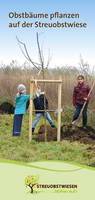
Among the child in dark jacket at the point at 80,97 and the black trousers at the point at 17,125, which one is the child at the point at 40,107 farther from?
the child in dark jacket at the point at 80,97

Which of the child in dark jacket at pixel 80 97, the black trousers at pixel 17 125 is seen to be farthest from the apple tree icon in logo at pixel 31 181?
the black trousers at pixel 17 125

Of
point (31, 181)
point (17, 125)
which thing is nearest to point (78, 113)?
point (17, 125)

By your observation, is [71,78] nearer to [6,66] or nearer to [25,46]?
[6,66]

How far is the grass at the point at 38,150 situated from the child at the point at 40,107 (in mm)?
171

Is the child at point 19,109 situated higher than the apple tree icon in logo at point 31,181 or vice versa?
the child at point 19,109

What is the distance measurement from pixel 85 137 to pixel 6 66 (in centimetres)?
175

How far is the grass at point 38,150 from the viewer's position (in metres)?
4.52

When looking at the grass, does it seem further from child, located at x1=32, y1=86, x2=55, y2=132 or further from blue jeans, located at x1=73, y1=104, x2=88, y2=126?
blue jeans, located at x1=73, y1=104, x2=88, y2=126

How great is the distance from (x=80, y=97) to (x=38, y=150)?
3.63 ft

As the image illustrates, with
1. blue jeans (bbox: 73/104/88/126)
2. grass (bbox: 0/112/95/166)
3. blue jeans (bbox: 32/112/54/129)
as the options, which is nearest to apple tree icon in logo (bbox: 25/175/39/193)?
grass (bbox: 0/112/95/166)

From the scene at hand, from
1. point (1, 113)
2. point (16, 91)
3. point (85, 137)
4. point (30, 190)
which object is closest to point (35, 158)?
point (30, 190)

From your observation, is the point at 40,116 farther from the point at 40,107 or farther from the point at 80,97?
the point at 80,97

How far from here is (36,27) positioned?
4.28 meters

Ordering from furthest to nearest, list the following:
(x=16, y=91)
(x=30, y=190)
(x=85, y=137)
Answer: (x=85, y=137)
(x=16, y=91)
(x=30, y=190)
